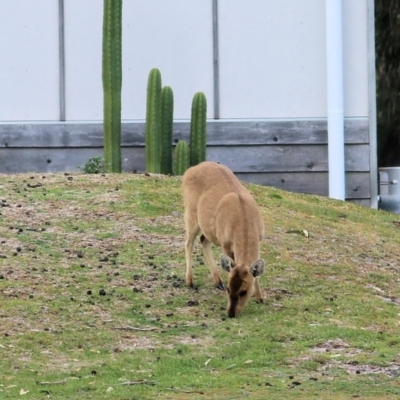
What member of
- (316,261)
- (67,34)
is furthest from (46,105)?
(316,261)

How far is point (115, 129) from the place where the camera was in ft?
48.4

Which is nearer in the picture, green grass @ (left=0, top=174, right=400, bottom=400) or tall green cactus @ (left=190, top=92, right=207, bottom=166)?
green grass @ (left=0, top=174, right=400, bottom=400)

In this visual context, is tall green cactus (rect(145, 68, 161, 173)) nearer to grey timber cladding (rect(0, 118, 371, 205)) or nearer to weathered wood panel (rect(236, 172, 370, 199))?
grey timber cladding (rect(0, 118, 371, 205))

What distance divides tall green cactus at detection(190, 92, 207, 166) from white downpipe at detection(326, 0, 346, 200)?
2002 millimetres

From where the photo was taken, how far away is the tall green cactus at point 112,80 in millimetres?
14516

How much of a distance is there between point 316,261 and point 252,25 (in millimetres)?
5923

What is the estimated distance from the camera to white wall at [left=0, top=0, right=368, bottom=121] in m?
16.3

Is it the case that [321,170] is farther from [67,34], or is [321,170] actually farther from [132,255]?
[132,255]

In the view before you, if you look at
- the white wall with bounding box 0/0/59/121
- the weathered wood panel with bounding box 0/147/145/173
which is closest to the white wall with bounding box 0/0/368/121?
the white wall with bounding box 0/0/59/121

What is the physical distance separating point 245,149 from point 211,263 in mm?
6061

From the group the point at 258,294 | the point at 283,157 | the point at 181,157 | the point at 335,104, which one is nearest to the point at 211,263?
the point at 258,294

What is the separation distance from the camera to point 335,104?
15789mm

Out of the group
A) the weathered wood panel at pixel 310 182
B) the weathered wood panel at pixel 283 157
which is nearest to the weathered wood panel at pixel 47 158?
the weathered wood panel at pixel 283 157

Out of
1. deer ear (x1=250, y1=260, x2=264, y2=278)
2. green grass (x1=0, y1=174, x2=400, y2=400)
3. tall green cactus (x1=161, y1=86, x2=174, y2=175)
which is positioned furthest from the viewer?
tall green cactus (x1=161, y1=86, x2=174, y2=175)
